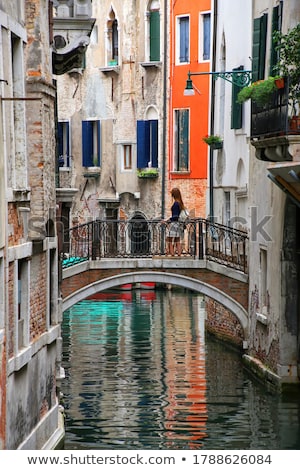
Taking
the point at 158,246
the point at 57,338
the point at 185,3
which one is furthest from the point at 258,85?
the point at 185,3

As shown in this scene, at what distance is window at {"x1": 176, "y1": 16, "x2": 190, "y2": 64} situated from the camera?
36.1 metres

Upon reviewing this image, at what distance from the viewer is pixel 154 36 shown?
37.4 meters

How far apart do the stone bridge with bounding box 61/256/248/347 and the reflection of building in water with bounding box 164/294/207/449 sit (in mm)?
1170

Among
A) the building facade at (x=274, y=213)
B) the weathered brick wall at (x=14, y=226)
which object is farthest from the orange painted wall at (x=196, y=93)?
the weathered brick wall at (x=14, y=226)

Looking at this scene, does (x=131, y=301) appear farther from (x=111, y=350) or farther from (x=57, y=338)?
A: (x=57, y=338)

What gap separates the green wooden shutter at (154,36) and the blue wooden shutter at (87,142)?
383 centimetres

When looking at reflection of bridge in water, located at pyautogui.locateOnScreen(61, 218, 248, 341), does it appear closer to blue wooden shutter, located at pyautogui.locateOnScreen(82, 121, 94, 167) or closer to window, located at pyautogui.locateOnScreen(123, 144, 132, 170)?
window, located at pyautogui.locateOnScreen(123, 144, 132, 170)

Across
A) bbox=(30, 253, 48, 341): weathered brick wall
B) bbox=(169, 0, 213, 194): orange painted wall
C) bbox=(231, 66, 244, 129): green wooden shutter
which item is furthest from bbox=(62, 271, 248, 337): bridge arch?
bbox=(169, 0, 213, 194): orange painted wall

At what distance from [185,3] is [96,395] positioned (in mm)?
17148

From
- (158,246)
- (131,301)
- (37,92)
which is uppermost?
(37,92)

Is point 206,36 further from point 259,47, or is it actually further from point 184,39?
point 259,47

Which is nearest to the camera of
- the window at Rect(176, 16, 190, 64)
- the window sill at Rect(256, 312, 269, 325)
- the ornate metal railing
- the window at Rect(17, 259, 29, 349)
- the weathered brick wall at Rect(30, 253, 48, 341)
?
the window at Rect(17, 259, 29, 349)

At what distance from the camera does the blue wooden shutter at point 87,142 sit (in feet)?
133
